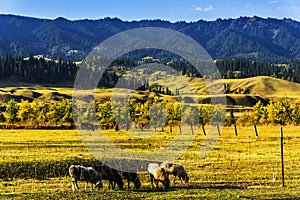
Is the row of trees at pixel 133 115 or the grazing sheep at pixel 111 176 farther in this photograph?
the row of trees at pixel 133 115

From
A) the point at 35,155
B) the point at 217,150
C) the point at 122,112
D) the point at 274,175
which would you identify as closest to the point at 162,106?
the point at 122,112

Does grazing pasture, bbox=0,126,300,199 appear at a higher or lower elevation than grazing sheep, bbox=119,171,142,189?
lower

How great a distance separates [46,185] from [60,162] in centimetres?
825

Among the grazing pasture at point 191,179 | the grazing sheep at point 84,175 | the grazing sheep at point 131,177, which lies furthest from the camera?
the grazing sheep at point 131,177

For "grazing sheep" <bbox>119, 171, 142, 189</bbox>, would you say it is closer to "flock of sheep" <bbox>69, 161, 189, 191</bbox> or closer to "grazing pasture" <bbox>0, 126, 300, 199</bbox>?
"flock of sheep" <bbox>69, 161, 189, 191</bbox>

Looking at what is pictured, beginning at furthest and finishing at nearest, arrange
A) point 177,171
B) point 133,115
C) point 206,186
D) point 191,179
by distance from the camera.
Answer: point 133,115 → point 191,179 → point 177,171 → point 206,186

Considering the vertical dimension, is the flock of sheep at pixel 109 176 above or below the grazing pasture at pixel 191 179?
above

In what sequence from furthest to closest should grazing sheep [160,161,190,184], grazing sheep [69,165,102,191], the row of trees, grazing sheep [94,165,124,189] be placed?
the row of trees
grazing sheep [160,161,190,184]
grazing sheep [94,165,124,189]
grazing sheep [69,165,102,191]

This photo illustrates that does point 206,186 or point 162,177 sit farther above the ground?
point 162,177

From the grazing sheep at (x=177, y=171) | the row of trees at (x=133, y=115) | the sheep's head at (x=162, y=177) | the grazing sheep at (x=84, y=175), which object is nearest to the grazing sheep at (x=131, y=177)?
the sheep's head at (x=162, y=177)

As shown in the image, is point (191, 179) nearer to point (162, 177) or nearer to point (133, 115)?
point (162, 177)

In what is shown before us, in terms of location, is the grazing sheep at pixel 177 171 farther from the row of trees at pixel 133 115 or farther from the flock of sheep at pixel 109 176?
the row of trees at pixel 133 115

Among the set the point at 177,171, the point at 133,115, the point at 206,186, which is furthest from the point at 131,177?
the point at 133,115

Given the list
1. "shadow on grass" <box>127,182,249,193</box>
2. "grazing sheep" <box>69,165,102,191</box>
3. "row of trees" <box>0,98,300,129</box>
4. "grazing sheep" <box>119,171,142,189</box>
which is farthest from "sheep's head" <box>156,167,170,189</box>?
"row of trees" <box>0,98,300,129</box>
